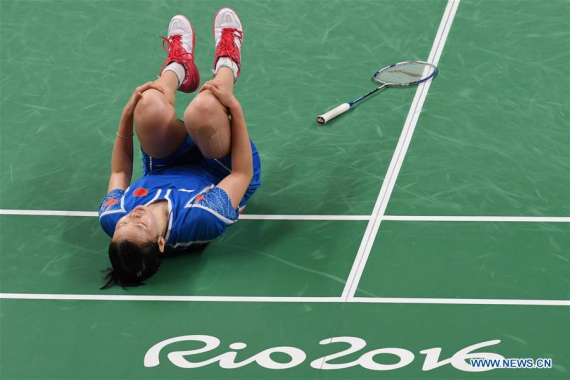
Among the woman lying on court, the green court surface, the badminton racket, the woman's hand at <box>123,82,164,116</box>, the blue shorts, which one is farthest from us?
the badminton racket

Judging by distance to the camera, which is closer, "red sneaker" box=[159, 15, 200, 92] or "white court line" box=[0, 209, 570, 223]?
"white court line" box=[0, 209, 570, 223]

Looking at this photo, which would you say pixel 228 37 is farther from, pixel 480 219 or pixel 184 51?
pixel 480 219

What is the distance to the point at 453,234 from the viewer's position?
5148mm

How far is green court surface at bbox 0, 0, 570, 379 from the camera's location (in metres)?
4.47

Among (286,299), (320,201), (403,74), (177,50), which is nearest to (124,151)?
(177,50)

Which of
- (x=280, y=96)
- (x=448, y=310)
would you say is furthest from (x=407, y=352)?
(x=280, y=96)

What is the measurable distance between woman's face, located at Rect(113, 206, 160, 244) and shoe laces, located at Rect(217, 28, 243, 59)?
58.4 inches

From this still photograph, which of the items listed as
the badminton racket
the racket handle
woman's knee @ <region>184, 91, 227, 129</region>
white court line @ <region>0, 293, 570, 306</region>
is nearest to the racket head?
the badminton racket

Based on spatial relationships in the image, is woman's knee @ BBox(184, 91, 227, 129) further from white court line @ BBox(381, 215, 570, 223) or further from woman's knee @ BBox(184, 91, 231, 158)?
white court line @ BBox(381, 215, 570, 223)

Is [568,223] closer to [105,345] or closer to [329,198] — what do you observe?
[329,198]

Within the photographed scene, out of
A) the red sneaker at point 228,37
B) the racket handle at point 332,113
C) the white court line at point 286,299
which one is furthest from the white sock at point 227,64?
the white court line at point 286,299

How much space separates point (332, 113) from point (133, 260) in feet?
7.09

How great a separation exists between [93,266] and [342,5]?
357 centimetres

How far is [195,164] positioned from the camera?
527cm
